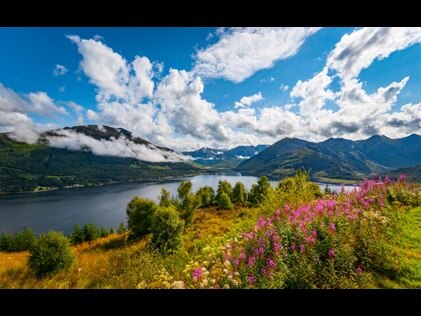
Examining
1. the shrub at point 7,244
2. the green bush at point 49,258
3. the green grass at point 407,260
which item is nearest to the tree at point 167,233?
the green bush at point 49,258

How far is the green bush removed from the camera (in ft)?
33.3

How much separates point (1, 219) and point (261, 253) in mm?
107430

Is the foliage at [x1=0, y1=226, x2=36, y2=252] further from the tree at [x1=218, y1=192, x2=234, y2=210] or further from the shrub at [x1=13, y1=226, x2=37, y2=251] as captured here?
the tree at [x1=218, y1=192, x2=234, y2=210]

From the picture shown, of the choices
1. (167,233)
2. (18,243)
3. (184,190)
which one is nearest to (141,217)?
(184,190)

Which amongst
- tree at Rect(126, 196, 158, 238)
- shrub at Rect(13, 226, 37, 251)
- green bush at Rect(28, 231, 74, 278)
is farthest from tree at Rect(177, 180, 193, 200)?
shrub at Rect(13, 226, 37, 251)

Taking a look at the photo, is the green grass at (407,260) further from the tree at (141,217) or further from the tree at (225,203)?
the tree at (225,203)

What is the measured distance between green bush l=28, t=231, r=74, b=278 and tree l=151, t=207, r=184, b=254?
384 cm

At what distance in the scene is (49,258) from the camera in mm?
10312

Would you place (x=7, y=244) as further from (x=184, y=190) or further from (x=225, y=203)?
(x=225, y=203)

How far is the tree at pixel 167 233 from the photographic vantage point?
1188 centimetres

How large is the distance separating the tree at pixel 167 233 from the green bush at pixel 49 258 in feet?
12.6
